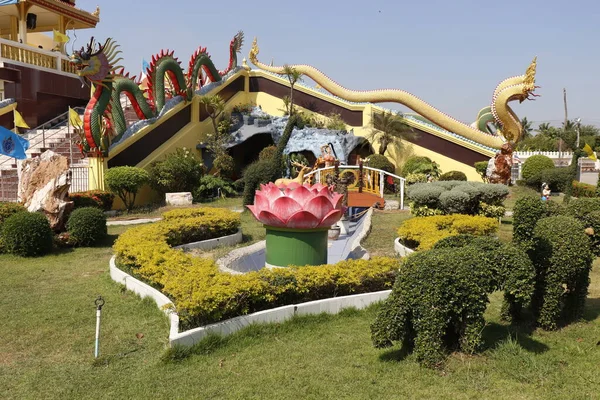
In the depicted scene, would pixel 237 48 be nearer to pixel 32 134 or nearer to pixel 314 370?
pixel 32 134

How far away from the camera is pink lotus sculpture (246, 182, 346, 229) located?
591 centimetres

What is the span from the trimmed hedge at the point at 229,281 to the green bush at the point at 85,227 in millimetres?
2058

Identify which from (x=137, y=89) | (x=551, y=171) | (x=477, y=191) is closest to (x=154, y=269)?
(x=477, y=191)

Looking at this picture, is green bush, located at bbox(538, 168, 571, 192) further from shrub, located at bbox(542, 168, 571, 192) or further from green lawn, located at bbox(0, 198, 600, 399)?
green lawn, located at bbox(0, 198, 600, 399)

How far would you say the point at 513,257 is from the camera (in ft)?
12.5

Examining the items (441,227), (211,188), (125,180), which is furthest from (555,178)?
(125,180)

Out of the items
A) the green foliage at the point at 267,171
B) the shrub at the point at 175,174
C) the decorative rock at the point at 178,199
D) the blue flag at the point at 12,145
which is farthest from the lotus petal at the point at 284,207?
the shrub at the point at 175,174

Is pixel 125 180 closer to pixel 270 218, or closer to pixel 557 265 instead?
pixel 270 218

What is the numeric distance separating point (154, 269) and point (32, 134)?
12182 millimetres

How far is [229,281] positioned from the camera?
479 cm

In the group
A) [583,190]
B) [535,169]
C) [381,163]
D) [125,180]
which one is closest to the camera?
[125,180]

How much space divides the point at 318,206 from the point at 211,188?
9767mm

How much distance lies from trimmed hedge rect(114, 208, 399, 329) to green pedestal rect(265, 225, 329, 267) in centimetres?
61

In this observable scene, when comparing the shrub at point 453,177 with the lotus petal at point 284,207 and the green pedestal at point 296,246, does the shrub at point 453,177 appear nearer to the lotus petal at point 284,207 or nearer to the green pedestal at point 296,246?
the green pedestal at point 296,246
